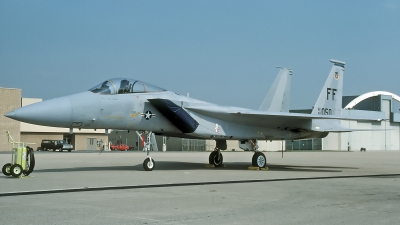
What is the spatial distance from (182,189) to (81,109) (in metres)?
5.21

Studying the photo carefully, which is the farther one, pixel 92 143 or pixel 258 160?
pixel 92 143

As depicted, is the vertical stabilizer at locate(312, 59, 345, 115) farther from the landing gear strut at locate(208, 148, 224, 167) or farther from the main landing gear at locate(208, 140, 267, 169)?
the landing gear strut at locate(208, 148, 224, 167)

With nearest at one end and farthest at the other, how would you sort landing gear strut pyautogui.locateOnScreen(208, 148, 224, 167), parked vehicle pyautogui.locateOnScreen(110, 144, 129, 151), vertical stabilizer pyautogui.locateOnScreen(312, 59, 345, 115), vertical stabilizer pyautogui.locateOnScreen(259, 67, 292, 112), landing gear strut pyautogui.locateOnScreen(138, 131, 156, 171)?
landing gear strut pyautogui.locateOnScreen(138, 131, 156, 171) → landing gear strut pyautogui.locateOnScreen(208, 148, 224, 167) → vertical stabilizer pyautogui.locateOnScreen(312, 59, 345, 115) → vertical stabilizer pyautogui.locateOnScreen(259, 67, 292, 112) → parked vehicle pyautogui.locateOnScreen(110, 144, 129, 151)

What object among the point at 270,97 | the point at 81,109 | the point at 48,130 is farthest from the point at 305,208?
the point at 48,130

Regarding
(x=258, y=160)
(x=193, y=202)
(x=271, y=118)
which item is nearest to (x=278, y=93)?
(x=271, y=118)

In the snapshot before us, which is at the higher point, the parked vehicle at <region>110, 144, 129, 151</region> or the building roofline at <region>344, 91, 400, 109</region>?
the building roofline at <region>344, 91, 400, 109</region>

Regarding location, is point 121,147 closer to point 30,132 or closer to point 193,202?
point 30,132

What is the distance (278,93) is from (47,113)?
11.3 m

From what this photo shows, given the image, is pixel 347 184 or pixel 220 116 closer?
pixel 347 184

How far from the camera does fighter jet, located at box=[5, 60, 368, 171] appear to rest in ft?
44.1

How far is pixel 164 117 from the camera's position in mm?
15656

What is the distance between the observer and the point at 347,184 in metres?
11.5

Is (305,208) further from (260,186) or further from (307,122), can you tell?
(307,122)

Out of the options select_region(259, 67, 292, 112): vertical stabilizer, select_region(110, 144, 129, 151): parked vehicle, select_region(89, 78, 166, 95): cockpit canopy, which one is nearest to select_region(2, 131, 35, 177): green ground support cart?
select_region(89, 78, 166, 95): cockpit canopy
